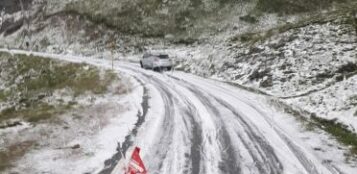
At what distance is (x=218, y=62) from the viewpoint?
117ft

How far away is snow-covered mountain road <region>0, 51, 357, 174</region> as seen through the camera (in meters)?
13.6

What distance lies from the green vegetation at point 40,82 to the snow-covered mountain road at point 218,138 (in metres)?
5.04

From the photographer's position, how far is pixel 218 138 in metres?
16.5

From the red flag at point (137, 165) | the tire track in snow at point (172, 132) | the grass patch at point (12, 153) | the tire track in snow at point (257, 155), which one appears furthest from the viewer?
the grass patch at point (12, 153)

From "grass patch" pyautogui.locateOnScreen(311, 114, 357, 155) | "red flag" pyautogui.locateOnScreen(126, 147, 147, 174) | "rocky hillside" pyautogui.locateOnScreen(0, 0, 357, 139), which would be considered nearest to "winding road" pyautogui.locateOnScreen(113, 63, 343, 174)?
"grass patch" pyautogui.locateOnScreen(311, 114, 357, 155)

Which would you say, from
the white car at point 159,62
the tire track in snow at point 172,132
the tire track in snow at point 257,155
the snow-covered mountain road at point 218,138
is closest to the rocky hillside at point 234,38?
the white car at point 159,62

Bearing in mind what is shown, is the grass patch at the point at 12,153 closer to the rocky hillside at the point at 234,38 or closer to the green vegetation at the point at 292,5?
the rocky hillside at the point at 234,38

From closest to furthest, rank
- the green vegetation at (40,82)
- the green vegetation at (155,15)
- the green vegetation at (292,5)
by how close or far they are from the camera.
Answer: the green vegetation at (40,82)
the green vegetation at (292,5)
the green vegetation at (155,15)

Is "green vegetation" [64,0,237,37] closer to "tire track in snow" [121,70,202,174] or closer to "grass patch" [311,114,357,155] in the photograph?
"tire track in snow" [121,70,202,174]

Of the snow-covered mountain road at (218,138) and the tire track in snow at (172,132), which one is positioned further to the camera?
the tire track in snow at (172,132)

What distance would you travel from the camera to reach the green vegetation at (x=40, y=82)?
24.7 metres

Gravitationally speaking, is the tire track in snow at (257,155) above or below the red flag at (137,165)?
below

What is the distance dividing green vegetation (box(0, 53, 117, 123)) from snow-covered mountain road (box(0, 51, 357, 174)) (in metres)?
5.04

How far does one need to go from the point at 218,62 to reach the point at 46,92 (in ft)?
42.5
